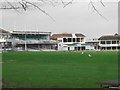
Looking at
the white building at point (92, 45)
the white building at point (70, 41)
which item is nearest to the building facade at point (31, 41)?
the white building at point (70, 41)

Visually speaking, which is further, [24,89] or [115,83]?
[24,89]

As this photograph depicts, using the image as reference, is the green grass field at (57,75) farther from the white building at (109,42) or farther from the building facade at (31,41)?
the white building at (109,42)

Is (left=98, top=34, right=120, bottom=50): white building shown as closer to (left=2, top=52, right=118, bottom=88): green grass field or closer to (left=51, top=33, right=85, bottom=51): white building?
(left=51, top=33, right=85, bottom=51): white building

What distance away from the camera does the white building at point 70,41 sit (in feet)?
420

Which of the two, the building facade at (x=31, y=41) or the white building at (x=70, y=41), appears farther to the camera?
the white building at (x=70, y=41)

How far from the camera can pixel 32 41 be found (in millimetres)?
126250

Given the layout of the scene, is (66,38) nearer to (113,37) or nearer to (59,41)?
(59,41)

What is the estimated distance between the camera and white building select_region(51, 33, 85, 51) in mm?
127938

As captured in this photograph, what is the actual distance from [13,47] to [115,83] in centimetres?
11568

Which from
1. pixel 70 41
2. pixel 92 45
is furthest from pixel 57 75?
pixel 92 45

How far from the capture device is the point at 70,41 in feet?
426

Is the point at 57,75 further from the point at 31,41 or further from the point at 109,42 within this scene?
the point at 109,42

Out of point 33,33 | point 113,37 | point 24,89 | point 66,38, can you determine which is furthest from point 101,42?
point 24,89

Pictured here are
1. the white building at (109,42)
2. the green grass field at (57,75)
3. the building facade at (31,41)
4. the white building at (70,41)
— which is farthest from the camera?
the white building at (109,42)
